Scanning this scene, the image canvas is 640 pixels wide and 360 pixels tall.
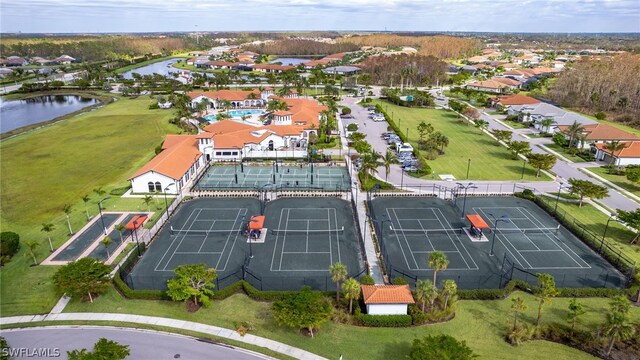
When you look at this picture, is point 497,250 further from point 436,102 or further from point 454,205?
point 436,102

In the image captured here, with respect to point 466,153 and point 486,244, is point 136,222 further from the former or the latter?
point 466,153

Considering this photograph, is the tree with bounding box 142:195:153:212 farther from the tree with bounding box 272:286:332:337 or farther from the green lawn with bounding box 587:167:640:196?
the green lawn with bounding box 587:167:640:196

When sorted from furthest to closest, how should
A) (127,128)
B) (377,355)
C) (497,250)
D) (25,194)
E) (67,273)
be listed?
(127,128), (25,194), (497,250), (67,273), (377,355)

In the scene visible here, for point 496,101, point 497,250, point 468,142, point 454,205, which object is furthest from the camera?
point 496,101

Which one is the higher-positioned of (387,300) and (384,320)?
(387,300)

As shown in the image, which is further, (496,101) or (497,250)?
(496,101)

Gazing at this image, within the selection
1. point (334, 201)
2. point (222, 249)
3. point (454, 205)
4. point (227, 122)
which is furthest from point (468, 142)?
point (222, 249)

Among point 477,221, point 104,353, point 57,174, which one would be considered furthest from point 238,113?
point 104,353
